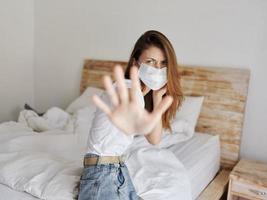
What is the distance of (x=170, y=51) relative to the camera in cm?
120

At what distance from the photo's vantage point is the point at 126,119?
0.77 meters

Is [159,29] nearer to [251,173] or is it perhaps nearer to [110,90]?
[251,173]

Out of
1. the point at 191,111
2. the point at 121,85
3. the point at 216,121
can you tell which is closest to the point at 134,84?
the point at 121,85

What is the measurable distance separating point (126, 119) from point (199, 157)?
131cm

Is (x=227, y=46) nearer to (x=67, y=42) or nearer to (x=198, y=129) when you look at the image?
(x=198, y=129)

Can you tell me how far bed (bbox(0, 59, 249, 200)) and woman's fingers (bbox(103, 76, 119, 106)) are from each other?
1.30 m

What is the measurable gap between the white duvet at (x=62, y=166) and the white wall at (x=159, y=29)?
82 centimetres

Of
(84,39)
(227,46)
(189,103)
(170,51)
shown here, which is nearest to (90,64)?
(84,39)

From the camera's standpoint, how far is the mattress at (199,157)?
71.1 inches

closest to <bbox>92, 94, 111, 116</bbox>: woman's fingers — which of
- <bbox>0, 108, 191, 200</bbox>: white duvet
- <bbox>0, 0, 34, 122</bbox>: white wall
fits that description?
<bbox>0, 108, 191, 200</bbox>: white duvet

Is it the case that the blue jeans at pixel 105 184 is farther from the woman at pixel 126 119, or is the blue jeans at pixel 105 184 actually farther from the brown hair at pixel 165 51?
the brown hair at pixel 165 51

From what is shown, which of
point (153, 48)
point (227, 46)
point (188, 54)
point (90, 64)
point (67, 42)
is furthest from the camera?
point (67, 42)

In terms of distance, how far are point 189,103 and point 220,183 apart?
655 millimetres

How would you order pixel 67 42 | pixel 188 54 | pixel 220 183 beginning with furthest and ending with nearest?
1. pixel 67 42
2. pixel 188 54
3. pixel 220 183
